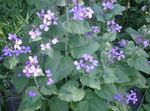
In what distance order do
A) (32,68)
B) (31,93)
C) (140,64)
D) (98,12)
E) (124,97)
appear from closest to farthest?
(32,68) < (31,93) < (124,97) < (140,64) < (98,12)

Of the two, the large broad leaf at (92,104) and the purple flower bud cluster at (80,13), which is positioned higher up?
the purple flower bud cluster at (80,13)

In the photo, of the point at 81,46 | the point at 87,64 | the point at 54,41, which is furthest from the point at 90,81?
the point at 54,41

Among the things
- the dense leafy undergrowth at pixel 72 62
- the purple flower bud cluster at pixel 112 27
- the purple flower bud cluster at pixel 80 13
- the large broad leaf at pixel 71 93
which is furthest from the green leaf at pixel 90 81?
the purple flower bud cluster at pixel 112 27

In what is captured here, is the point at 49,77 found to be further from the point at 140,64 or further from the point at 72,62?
the point at 140,64

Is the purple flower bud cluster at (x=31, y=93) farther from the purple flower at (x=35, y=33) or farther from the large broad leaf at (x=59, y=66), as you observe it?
the purple flower at (x=35, y=33)

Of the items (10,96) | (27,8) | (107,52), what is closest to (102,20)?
(107,52)

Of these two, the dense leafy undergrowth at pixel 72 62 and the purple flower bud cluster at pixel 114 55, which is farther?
the purple flower bud cluster at pixel 114 55

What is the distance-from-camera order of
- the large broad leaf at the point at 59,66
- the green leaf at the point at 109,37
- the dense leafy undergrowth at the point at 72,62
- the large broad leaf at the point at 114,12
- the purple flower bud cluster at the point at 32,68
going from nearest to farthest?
the purple flower bud cluster at the point at 32,68
the dense leafy undergrowth at the point at 72,62
the large broad leaf at the point at 59,66
the green leaf at the point at 109,37
the large broad leaf at the point at 114,12
